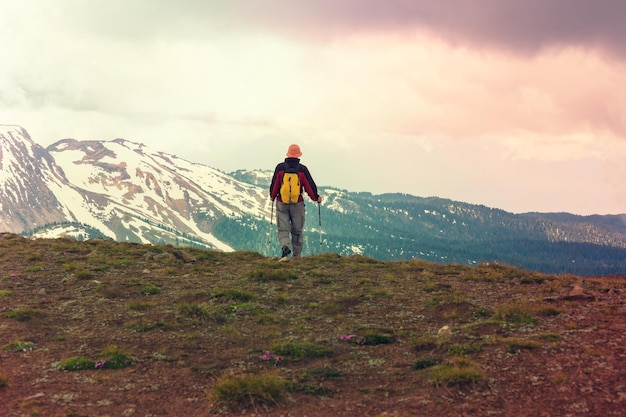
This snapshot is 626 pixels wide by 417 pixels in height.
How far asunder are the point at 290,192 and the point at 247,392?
716 inches

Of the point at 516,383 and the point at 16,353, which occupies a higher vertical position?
the point at 516,383

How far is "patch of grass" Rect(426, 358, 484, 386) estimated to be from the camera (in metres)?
10.7

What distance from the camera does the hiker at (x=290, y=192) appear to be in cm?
2802

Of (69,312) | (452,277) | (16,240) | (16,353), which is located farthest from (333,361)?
(16,240)

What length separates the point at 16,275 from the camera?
22453 millimetres

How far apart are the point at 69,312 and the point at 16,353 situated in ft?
12.8

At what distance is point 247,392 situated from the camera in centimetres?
1052

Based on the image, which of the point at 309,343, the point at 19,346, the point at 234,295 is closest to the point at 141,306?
the point at 234,295

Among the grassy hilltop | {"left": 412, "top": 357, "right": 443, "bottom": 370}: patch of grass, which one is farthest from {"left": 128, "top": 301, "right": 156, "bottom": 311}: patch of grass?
{"left": 412, "top": 357, "right": 443, "bottom": 370}: patch of grass

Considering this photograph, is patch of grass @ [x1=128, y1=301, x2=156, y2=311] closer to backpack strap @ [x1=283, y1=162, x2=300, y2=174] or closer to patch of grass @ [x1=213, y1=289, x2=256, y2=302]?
patch of grass @ [x1=213, y1=289, x2=256, y2=302]

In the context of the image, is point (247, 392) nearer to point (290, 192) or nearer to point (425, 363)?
point (425, 363)

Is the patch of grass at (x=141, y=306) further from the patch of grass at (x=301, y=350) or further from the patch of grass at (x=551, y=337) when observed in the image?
the patch of grass at (x=551, y=337)

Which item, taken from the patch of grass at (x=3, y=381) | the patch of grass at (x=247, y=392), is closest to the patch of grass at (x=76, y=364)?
the patch of grass at (x=3, y=381)

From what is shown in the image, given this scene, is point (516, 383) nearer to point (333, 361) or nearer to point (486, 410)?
point (486, 410)
